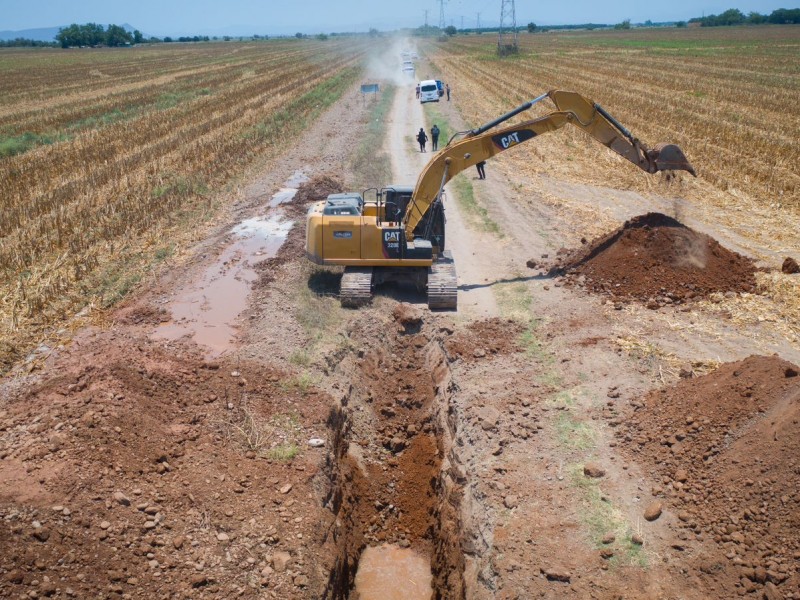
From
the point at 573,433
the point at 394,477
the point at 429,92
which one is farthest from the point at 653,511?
the point at 429,92

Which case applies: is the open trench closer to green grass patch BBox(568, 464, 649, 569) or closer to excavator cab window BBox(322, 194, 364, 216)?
green grass patch BBox(568, 464, 649, 569)

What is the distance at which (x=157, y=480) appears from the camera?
905cm

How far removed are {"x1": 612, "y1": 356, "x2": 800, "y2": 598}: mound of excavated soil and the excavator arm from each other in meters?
6.28

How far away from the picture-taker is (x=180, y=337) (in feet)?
44.6

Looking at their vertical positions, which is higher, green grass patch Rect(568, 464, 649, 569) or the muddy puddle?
the muddy puddle

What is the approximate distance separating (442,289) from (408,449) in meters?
4.20

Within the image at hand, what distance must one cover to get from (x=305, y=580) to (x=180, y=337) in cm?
684

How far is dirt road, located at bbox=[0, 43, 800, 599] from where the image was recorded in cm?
790

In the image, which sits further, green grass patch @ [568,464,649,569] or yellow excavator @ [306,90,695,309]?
yellow excavator @ [306,90,695,309]

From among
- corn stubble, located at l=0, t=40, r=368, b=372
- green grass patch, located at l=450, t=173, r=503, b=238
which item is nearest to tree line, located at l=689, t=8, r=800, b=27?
corn stubble, located at l=0, t=40, r=368, b=372

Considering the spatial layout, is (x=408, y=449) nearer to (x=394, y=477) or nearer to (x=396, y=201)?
(x=394, y=477)

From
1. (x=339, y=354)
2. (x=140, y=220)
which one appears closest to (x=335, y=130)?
(x=140, y=220)

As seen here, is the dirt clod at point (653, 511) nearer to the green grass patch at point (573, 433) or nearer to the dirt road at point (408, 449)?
the dirt road at point (408, 449)

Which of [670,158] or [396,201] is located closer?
[670,158]
